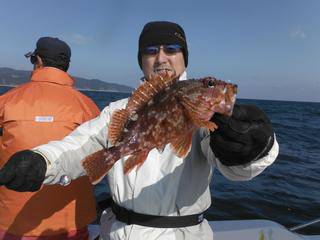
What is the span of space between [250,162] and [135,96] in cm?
113

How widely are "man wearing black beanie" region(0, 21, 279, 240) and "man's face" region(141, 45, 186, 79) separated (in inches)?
1.0

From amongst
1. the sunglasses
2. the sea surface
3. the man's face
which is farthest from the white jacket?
the sea surface

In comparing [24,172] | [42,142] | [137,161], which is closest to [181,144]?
[137,161]

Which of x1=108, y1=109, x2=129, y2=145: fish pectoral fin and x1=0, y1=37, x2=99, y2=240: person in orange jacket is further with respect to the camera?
x1=0, y1=37, x2=99, y2=240: person in orange jacket

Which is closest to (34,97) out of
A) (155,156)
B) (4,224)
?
(4,224)

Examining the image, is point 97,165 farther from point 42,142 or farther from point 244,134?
point 42,142

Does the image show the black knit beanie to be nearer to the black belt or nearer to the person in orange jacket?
the person in orange jacket

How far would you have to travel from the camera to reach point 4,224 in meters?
4.21

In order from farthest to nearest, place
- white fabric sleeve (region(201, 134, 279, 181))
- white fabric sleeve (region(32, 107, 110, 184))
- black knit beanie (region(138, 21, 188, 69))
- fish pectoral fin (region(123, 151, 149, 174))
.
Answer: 1. black knit beanie (region(138, 21, 188, 69))
2. white fabric sleeve (region(32, 107, 110, 184))
3. fish pectoral fin (region(123, 151, 149, 174))
4. white fabric sleeve (region(201, 134, 279, 181))

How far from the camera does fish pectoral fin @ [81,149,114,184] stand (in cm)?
295

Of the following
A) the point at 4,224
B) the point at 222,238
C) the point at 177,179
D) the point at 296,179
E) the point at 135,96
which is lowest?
the point at 296,179

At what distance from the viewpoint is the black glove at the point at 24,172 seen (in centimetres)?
301

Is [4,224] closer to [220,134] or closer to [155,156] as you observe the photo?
[155,156]

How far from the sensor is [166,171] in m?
3.37
